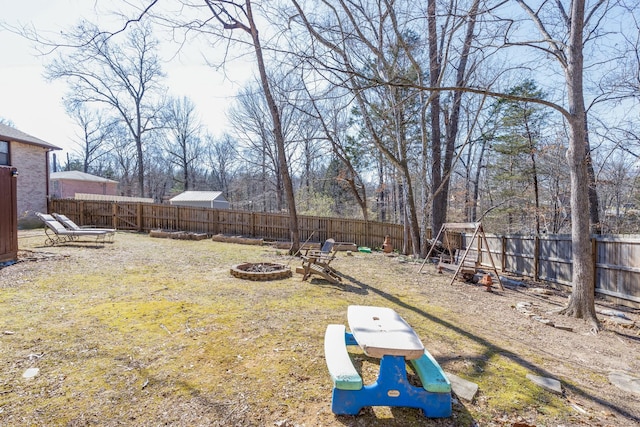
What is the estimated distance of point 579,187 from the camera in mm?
4824

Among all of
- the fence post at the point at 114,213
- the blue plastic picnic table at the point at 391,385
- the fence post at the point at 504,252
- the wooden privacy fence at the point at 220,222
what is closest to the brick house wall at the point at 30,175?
the wooden privacy fence at the point at 220,222

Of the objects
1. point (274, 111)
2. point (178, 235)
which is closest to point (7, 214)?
point (178, 235)

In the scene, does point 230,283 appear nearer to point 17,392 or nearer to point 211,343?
point 211,343

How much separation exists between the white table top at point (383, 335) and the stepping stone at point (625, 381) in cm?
225

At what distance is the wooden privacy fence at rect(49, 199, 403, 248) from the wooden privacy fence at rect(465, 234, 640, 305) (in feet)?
14.3

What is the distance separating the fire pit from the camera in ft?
19.5

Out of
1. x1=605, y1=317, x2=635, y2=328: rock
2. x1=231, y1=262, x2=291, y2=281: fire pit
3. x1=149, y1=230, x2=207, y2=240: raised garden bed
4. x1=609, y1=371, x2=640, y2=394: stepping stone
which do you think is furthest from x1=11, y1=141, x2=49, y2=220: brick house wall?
x1=605, y1=317, x2=635, y2=328: rock

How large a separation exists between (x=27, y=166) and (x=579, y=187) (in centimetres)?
2121

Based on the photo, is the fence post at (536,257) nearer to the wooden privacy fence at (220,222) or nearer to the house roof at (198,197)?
the wooden privacy fence at (220,222)

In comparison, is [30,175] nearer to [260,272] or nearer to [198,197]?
[198,197]

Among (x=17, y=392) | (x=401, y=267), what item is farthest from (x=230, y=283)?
(x=401, y=267)

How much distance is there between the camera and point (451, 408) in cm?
214

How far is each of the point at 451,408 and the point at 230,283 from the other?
4.34 meters

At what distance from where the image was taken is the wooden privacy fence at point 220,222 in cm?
1292
